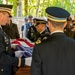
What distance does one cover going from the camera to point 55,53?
8.14ft

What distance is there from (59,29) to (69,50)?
8.3 inches

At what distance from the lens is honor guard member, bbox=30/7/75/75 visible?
A: 247 cm

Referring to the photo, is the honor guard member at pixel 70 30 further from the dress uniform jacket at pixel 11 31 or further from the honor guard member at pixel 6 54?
the honor guard member at pixel 6 54

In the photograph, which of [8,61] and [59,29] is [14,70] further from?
[59,29]

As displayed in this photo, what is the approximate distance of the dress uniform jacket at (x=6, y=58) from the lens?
313 cm

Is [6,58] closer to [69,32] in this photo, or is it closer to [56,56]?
[56,56]

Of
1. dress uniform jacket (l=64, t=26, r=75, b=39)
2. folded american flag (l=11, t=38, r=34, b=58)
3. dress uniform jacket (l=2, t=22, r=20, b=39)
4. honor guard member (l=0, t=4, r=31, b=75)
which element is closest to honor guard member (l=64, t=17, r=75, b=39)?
dress uniform jacket (l=64, t=26, r=75, b=39)

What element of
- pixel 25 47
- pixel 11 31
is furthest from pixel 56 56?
pixel 11 31

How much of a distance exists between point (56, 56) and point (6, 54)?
0.93 m

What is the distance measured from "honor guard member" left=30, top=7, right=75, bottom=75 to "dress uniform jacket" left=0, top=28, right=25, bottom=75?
707 mm

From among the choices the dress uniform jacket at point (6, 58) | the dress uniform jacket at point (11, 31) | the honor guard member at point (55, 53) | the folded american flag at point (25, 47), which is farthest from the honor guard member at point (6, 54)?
the dress uniform jacket at point (11, 31)

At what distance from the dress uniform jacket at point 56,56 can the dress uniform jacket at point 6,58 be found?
2.33 feet

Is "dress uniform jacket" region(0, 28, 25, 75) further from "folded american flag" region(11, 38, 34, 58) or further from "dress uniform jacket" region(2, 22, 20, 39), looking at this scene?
"dress uniform jacket" region(2, 22, 20, 39)

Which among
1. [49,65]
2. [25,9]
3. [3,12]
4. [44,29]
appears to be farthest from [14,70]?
[25,9]
